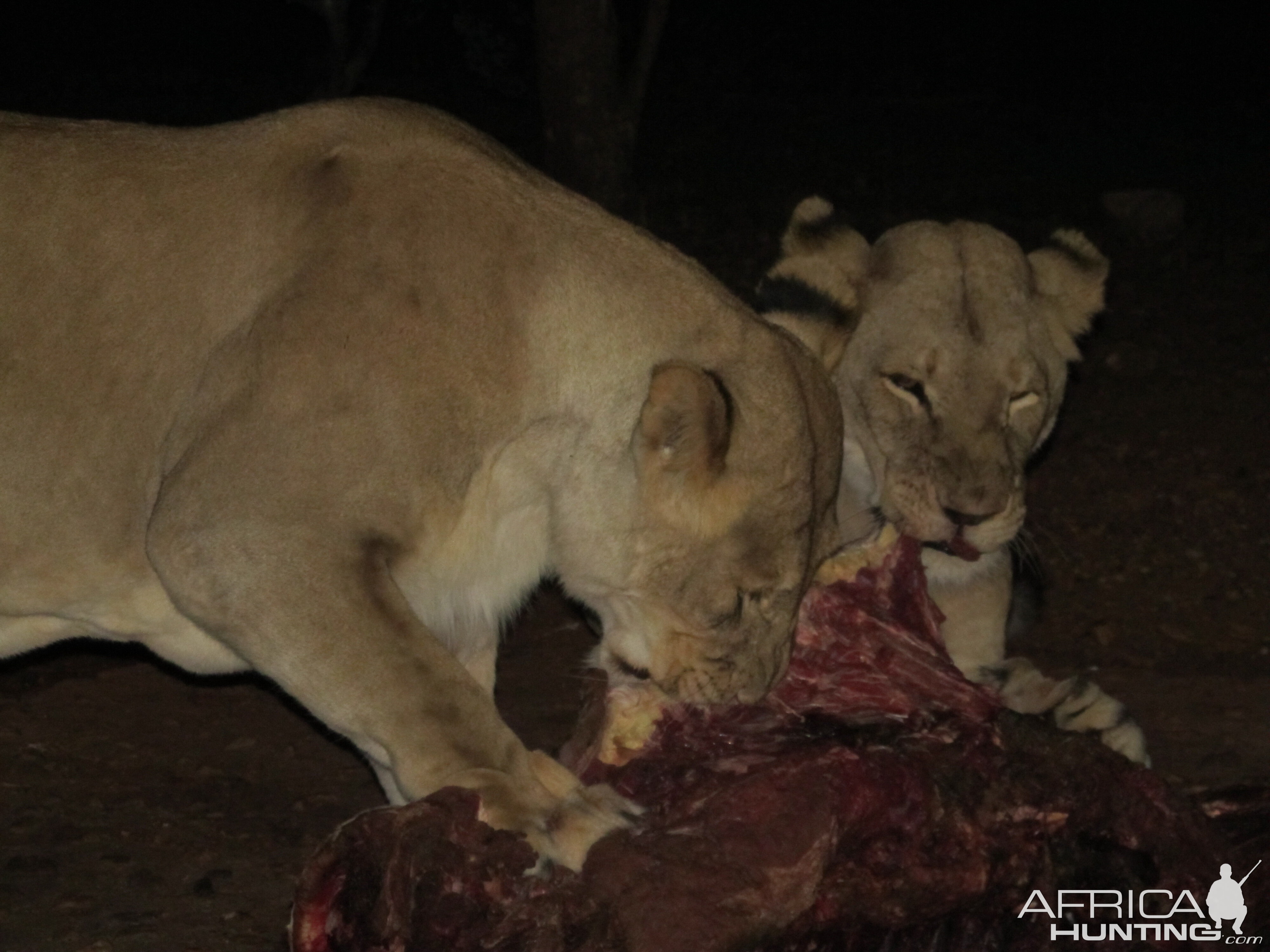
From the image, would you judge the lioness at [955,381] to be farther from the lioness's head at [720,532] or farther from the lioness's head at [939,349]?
the lioness's head at [720,532]

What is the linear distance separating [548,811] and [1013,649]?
3.42 m

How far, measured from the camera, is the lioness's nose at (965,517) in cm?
489

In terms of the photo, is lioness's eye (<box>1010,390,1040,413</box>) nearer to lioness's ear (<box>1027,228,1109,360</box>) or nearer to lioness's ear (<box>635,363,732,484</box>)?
lioness's ear (<box>1027,228,1109,360</box>)

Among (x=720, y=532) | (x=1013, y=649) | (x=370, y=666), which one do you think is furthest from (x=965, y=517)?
(x=370, y=666)

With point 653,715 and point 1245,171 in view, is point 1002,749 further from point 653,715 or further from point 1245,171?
point 1245,171

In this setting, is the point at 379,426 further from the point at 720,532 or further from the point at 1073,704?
the point at 1073,704

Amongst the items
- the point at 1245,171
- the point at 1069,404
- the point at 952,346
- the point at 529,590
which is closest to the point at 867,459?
the point at 952,346

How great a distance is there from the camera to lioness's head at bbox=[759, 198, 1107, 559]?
4.98 m

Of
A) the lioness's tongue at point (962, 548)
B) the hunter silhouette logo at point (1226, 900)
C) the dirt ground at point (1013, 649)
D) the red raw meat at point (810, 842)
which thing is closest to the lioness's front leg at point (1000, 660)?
the lioness's tongue at point (962, 548)

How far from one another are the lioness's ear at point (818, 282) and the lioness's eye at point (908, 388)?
163mm

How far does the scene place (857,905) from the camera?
3568 mm

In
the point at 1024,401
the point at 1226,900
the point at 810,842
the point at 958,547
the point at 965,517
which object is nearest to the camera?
the point at 810,842

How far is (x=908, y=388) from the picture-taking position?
17.0 ft

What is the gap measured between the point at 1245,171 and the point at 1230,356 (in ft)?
17.4
